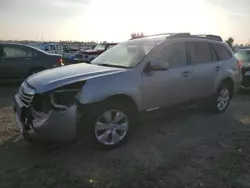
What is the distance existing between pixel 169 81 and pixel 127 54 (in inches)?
35.0

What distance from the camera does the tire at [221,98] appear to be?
6730 millimetres

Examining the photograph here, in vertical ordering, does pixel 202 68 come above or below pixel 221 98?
above

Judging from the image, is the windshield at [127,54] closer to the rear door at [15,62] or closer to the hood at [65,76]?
the hood at [65,76]

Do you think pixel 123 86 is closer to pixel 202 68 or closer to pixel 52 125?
pixel 52 125

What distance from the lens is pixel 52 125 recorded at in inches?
162

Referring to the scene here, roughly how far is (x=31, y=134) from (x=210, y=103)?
3966mm

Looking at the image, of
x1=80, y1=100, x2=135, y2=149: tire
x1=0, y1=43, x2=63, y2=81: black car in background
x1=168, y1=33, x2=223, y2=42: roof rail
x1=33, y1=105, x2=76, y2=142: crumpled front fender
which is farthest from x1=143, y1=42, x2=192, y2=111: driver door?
x1=0, y1=43, x2=63, y2=81: black car in background

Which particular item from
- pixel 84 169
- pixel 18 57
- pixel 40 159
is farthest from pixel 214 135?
pixel 18 57

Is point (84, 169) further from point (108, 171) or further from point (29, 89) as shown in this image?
point (29, 89)

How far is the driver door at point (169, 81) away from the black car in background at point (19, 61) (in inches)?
270

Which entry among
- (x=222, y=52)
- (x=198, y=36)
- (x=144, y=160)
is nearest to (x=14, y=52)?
(x=198, y=36)

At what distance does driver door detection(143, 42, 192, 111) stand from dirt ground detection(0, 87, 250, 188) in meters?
0.57

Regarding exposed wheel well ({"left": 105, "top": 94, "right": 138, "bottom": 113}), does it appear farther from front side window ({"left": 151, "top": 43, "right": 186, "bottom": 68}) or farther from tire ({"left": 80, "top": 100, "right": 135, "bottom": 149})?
front side window ({"left": 151, "top": 43, "right": 186, "bottom": 68})

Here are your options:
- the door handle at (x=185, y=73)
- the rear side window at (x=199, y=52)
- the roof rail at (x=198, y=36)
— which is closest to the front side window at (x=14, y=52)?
the roof rail at (x=198, y=36)
